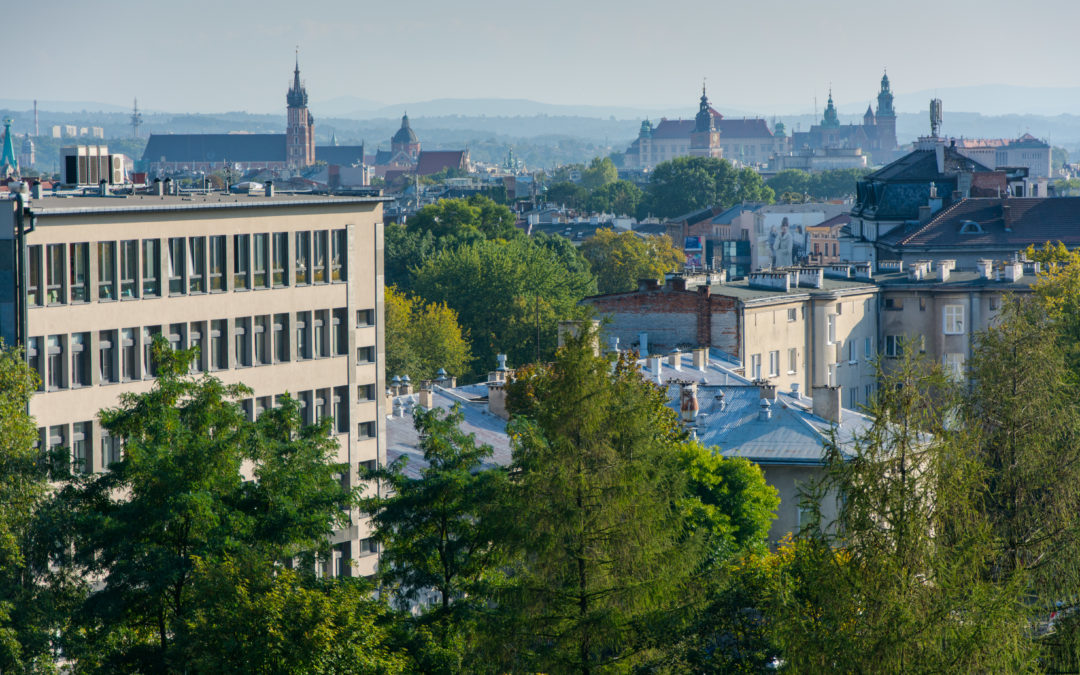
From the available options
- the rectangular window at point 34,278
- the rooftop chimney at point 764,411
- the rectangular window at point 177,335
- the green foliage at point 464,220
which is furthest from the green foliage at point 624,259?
the rectangular window at point 34,278

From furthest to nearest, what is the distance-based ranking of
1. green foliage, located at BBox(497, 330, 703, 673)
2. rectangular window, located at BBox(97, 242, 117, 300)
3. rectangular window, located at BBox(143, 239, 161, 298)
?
1. rectangular window, located at BBox(143, 239, 161, 298)
2. rectangular window, located at BBox(97, 242, 117, 300)
3. green foliage, located at BBox(497, 330, 703, 673)

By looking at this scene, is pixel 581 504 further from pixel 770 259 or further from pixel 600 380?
pixel 770 259

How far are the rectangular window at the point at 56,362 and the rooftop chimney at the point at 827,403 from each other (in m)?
21.7

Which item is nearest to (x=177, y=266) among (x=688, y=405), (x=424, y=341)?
(x=688, y=405)

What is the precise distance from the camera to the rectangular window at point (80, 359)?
37938 mm

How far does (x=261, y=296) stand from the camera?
4222 cm

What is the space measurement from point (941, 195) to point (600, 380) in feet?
243

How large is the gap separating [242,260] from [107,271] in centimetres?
393

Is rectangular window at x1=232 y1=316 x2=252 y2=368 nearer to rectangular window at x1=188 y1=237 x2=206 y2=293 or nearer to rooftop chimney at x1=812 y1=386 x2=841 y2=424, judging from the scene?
rectangular window at x1=188 y1=237 x2=206 y2=293

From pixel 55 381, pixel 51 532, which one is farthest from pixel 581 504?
pixel 55 381

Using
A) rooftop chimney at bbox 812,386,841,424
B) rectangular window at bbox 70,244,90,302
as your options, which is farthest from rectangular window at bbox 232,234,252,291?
rooftop chimney at bbox 812,386,841,424

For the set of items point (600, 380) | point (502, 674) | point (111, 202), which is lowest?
point (502, 674)

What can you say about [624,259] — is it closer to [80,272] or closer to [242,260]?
[242,260]

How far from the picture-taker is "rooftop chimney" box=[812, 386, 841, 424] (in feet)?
164
